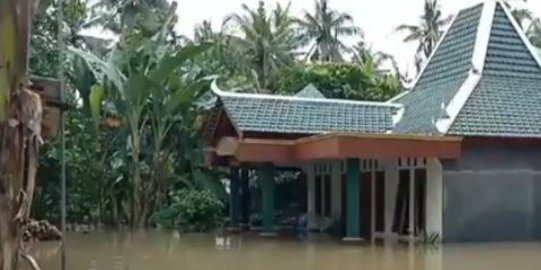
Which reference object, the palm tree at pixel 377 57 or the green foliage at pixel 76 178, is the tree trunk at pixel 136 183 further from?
the palm tree at pixel 377 57

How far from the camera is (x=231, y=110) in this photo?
59.4 ft

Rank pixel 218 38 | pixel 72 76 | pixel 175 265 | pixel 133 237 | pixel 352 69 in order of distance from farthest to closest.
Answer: pixel 218 38 → pixel 352 69 → pixel 72 76 → pixel 133 237 → pixel 175 265

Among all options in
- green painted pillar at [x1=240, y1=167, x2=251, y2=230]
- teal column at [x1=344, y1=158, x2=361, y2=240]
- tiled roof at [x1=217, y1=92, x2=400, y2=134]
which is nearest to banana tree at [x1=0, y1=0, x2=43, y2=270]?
teal column at [x1=344, y1=158, x2=361, y2=240]

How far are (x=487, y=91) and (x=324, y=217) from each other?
554 centimetres

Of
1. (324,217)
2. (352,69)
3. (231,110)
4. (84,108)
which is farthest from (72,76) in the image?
(352,69)

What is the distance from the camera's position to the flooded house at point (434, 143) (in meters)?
15.4

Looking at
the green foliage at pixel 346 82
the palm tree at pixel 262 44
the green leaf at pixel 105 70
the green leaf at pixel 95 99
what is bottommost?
the green leaf at pixel 95 99

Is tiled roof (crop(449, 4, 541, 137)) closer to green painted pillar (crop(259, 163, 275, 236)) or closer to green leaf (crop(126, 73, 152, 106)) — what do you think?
green painted pillar (crop(259, 163, 275, 236))

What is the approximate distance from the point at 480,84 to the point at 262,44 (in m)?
16.8

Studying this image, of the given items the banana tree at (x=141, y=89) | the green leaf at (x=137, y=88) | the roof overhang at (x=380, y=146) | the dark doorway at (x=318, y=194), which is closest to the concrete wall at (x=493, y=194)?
the roof overhang at (x=380, y=146)

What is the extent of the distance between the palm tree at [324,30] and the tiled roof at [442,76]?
64.3 ft

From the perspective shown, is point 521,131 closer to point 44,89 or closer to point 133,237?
point 133,237

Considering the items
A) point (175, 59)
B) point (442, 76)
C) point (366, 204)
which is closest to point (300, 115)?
point (366, 204)

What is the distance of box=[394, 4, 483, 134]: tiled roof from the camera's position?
56.1ft
